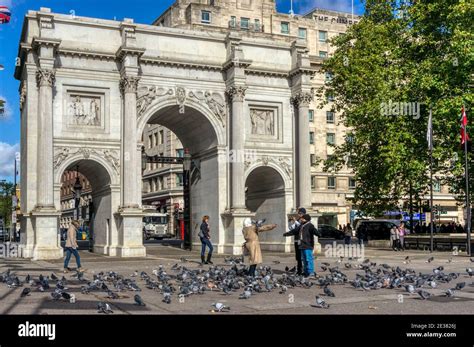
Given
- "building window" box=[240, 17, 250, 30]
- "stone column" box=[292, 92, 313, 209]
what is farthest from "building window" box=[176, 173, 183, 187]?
"stone column" box=[292, 92, 313, 209]

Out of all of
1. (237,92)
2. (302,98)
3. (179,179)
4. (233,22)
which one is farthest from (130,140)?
(179,179)

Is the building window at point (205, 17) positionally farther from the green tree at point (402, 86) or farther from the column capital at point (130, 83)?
the column capital at point (130, 83)

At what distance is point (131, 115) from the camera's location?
109ft

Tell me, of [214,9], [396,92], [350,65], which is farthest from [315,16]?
[396,92]

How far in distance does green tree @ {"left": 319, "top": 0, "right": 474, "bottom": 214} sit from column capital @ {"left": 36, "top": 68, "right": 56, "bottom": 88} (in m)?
18.6

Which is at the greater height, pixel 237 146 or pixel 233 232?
pixel 237 146

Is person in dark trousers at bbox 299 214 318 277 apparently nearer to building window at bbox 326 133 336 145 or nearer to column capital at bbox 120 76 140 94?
column capital at bbox 120 76 140 94

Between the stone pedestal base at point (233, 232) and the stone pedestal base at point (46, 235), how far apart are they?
9216mm

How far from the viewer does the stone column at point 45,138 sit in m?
31.3

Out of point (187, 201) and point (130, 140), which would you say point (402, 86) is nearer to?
point (187, 201)

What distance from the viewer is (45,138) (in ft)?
104

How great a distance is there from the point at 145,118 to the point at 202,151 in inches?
202

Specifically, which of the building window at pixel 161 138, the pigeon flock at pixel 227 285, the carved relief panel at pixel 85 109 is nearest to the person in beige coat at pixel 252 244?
the pigeon flock at pixel 227 285

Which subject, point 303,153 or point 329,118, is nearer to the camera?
point 303,153
